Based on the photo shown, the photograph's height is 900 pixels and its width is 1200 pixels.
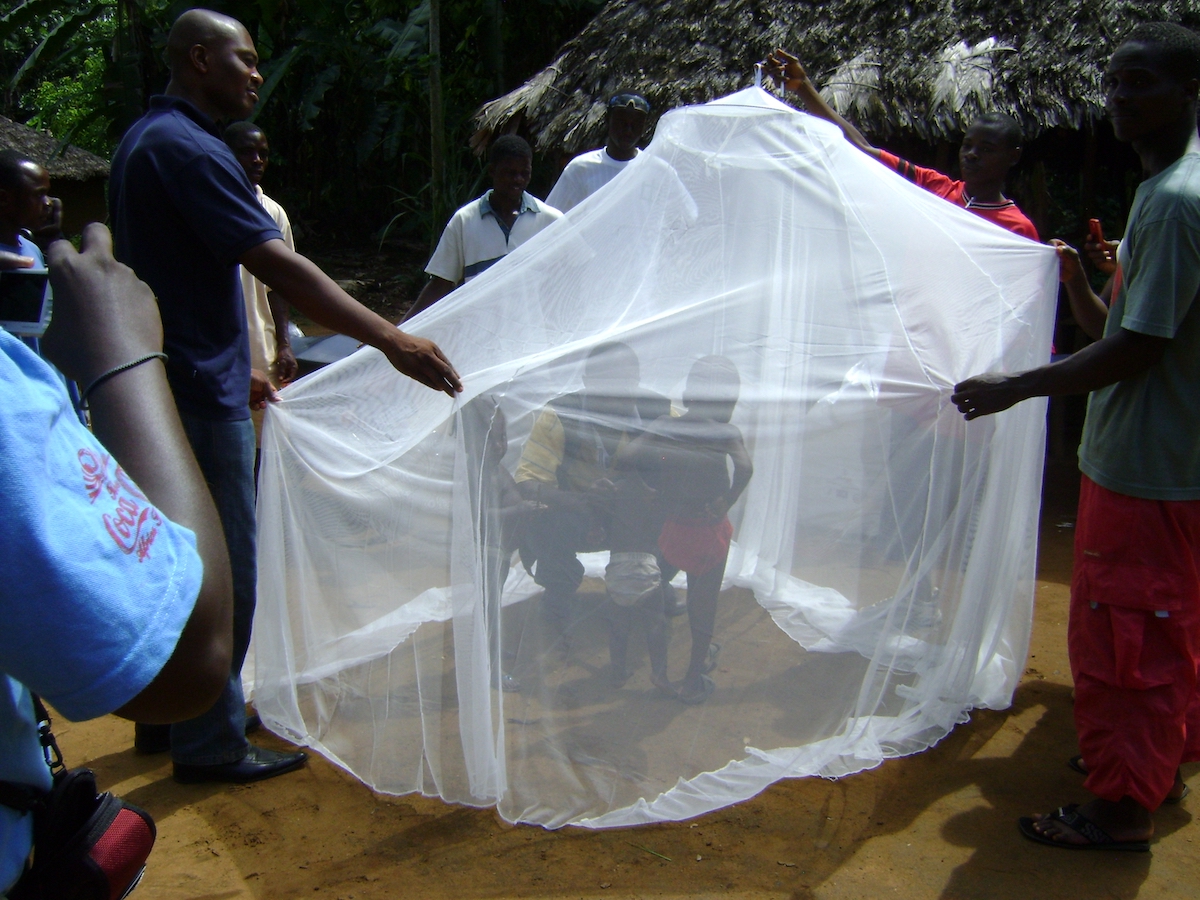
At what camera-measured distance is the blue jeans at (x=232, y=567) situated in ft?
8.10

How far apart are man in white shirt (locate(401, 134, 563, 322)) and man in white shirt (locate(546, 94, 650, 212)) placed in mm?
269

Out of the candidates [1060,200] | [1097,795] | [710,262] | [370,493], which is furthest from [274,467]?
[1060,200]

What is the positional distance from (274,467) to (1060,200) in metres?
11.3

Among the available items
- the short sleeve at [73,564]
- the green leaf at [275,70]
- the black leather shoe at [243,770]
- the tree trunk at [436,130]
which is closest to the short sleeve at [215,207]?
the black leather shoe at [243,770]

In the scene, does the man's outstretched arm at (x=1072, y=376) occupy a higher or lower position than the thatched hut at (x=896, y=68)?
lower

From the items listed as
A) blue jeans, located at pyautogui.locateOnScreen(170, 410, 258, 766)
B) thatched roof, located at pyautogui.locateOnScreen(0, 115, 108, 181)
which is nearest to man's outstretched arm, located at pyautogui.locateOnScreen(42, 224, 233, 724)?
blue jeans, located at pyautogui.locateOnScreen(170, 410, 258, 766)

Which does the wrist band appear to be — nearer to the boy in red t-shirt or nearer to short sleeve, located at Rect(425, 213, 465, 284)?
the boy in red t-shirt

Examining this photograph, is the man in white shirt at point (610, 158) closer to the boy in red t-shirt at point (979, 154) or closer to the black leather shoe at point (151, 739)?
the boy in red t-shirt at point (979, 154)

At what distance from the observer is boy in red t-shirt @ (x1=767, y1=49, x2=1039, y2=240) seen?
10.8 ft

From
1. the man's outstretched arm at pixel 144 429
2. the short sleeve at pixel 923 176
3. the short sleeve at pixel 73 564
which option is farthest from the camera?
the short sleeve at pixel 923 176

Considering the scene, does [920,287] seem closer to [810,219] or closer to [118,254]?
[810,219]

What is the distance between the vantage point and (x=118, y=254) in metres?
2.44

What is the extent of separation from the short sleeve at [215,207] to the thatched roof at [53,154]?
11.5 m

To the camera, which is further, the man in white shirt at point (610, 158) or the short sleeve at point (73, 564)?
the man in white shirt at point (610, 158)
